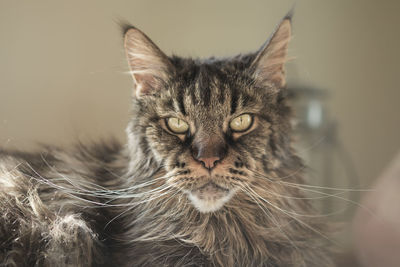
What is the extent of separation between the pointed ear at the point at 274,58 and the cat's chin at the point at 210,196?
1.20 ft

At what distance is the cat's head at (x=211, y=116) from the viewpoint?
38.5 inches

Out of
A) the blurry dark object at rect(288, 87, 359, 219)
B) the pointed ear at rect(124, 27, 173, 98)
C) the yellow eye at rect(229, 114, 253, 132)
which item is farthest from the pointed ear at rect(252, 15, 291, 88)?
the blurry dark object at rect(288, 87, 359, 219)

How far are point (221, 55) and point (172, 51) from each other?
0.39 metres

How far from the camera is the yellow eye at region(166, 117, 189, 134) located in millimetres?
1056

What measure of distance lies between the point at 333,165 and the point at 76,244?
140cm

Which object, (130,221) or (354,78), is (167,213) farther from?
(354,78)

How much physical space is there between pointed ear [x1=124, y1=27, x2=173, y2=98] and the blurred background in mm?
456

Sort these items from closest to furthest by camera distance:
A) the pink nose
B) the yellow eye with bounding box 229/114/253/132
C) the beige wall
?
the pink nose < the yellow eye with bounding box 229/114/253/132 < the beige wall

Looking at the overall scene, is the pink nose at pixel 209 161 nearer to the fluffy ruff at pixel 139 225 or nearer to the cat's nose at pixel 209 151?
the cat's nose at pixel 209 151

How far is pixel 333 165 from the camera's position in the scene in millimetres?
1933

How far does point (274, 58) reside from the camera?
1132mm

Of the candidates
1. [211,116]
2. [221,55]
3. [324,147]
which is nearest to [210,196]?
[211,116]

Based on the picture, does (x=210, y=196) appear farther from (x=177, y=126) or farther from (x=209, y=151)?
(x=177, y=126)

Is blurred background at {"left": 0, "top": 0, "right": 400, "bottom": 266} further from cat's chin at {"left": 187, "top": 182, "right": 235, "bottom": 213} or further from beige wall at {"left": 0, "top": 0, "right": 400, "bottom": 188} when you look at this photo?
cat's chin at {"left": 187, "top": 182, "right": 235, "bottom": 213}
